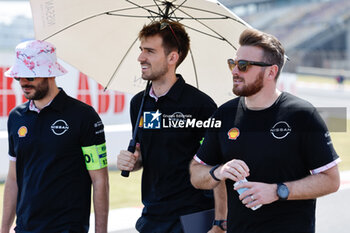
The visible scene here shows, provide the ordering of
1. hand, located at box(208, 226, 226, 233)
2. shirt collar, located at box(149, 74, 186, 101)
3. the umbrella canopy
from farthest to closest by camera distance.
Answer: the umbrella canopy < shirt collar, located at box(149, 74, 186, 101) < hand, located at box(208, 226, 226, 233)

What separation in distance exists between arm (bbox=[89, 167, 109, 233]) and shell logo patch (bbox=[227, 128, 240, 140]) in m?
0.94

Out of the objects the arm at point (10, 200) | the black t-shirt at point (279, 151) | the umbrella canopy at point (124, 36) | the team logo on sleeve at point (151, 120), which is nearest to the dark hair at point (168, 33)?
the umbrella canopy at point (124, 36)

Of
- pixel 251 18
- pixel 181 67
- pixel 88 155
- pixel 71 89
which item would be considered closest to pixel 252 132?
pixel 88 155

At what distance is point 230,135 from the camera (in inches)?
104

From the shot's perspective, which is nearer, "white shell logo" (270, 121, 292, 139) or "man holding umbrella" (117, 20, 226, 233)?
"white shell logo" (270, 121, 292, 139)

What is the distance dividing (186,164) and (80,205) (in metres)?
0.73

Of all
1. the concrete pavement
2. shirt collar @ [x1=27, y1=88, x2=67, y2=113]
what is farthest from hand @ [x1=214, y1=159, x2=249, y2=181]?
the concrete pavement

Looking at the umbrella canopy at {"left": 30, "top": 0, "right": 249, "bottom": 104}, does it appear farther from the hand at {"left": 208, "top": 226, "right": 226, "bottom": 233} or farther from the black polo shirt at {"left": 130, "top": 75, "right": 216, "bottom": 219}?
the hand at {"left": 208, "top": 226, "right": 226, "bottom": 233}

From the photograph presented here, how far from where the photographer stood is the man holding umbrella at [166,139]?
3.06 meters

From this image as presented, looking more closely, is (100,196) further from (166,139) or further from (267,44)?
(267,44)

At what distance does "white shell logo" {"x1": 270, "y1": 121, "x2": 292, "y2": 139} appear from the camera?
2.50 m

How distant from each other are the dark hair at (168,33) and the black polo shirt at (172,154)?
0.31 m

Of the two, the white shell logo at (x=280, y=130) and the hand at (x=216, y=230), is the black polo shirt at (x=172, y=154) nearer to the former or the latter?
the hand at (x=216, y=230)

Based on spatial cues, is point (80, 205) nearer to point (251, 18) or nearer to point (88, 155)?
point (88, 155)
